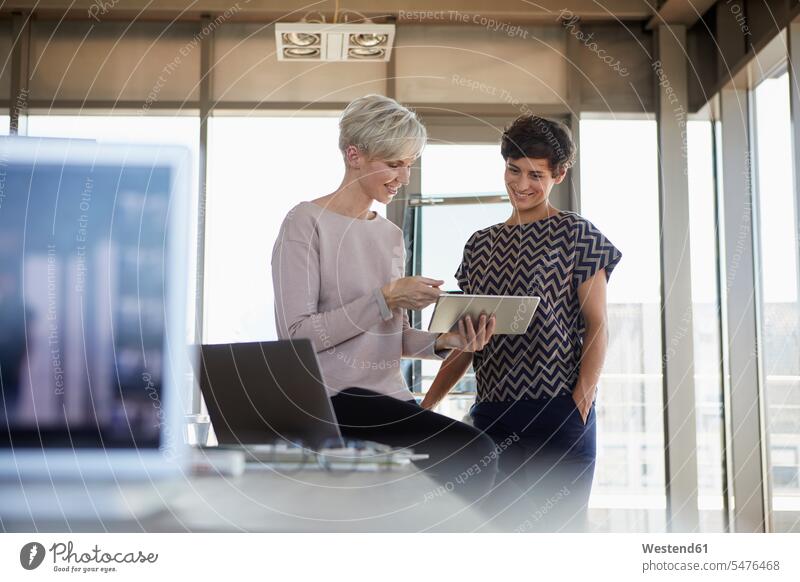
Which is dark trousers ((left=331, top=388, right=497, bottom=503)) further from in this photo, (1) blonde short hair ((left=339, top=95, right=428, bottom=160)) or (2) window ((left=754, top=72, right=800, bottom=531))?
(2) window ((left=754, top=72, right=800, bottom=531))

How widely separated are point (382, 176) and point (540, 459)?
48 centimetres

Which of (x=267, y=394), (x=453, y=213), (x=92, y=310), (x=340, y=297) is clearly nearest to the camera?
(x=92, y=310)

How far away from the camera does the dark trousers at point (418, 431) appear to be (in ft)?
3.68

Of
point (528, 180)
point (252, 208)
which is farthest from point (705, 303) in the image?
point (528, 180)

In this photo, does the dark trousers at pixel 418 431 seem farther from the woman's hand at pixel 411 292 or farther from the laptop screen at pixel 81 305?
the laptop screen at pixel 81 305

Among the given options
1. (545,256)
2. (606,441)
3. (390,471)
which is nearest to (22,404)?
(390,471)

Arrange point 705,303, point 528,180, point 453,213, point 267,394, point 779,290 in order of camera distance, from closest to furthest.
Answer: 1. point 267,394
2. point 528,180
3. point 779,290
4. point 453,213
5. point 705,303

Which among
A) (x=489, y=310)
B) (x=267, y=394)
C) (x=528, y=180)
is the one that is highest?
(x=528, y=180)

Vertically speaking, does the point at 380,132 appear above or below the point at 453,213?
below

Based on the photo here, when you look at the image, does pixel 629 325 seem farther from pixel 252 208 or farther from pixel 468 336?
pixel 468 336

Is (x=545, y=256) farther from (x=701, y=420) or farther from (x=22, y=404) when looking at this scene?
(x=701, y=420)

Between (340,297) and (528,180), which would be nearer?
(340,297)

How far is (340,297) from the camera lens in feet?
4.15

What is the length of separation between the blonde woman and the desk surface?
19 centimetres
